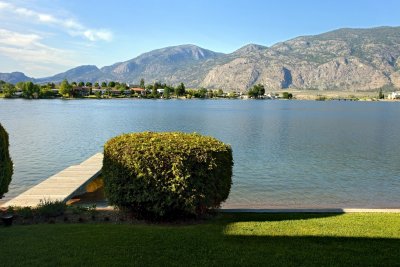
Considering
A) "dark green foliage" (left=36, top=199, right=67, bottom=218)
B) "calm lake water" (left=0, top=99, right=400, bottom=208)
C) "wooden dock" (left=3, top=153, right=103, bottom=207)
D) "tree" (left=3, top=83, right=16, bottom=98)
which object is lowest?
"calm lake water" (left=0, top=99, right=400, bottom=208)

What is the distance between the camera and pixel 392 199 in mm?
19047

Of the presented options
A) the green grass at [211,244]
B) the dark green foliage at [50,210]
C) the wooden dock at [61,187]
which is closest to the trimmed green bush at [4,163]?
the dark green foliage at [50,210]

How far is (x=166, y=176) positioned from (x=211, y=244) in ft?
7.48

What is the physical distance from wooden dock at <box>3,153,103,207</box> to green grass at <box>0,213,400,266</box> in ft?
13.3

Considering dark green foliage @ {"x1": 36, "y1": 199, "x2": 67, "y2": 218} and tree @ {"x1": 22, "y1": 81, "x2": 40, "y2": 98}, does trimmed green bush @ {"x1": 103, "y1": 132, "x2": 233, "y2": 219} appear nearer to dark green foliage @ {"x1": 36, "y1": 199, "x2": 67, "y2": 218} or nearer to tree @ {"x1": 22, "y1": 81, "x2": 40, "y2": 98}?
dark green foliage @ {"x1": 36, "y1": 199, "x2": 67, "y2": 218}

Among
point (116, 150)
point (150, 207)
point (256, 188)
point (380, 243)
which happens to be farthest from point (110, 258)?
point (256, 188)

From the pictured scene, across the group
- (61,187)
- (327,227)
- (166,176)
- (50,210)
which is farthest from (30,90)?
(327,227)

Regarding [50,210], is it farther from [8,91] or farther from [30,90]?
[8,91]

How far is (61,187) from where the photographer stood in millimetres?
15000

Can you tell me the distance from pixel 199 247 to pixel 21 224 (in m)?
5.06

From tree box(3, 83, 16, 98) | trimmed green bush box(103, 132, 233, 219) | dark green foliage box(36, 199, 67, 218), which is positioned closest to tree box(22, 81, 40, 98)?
tree box(3, 83, 16, 98)

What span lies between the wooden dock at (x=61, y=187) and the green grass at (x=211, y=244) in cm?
405

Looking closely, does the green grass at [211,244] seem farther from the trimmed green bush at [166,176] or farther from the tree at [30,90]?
the tree at [30,90]

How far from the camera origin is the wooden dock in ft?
42.4
